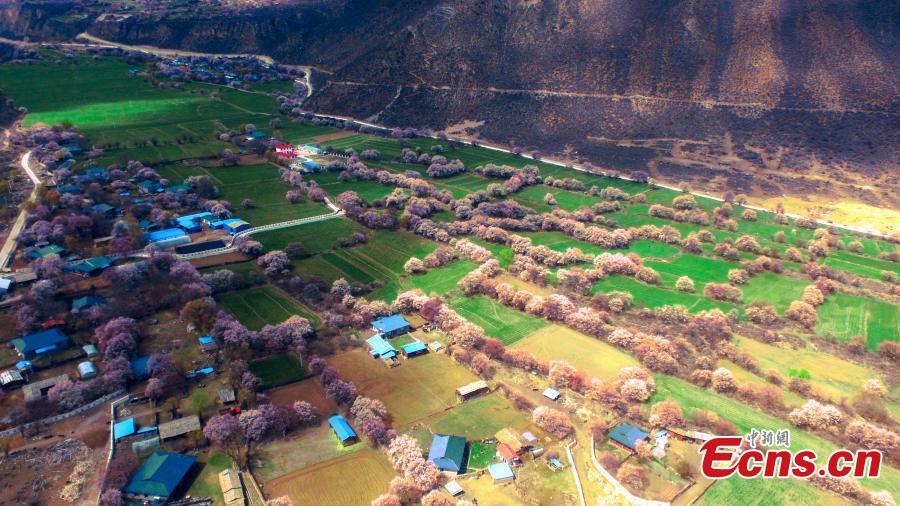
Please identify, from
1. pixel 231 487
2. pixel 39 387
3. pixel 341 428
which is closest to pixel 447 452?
pixel 341 428

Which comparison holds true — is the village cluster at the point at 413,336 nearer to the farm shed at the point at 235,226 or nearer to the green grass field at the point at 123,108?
the farm shed at the point at 235,226

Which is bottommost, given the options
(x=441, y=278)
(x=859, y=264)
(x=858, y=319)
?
(x=441, y=278)

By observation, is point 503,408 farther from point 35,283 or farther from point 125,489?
point 35,283

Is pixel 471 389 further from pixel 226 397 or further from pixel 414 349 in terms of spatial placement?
pixel 226 397

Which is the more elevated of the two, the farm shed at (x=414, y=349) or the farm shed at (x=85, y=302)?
the farm shed at (x=414, y=349)

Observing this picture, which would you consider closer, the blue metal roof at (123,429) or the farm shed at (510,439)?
the blue metal roof at (123,429)

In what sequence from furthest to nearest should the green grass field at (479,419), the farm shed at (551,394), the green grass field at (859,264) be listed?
the green grass field at (859,264) < the farm shed at (551,394) < the green grass field at (479,419)

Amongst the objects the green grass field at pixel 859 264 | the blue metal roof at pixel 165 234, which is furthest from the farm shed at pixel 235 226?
the green grass field at pixel 859 264
